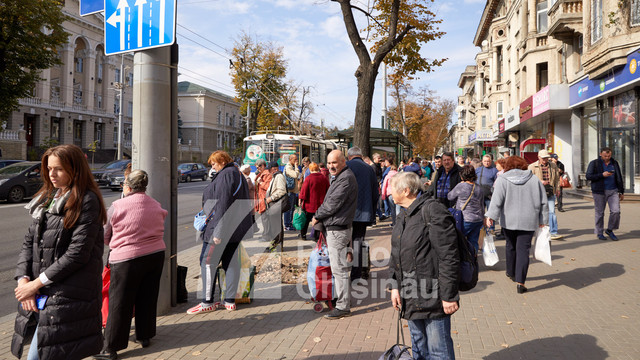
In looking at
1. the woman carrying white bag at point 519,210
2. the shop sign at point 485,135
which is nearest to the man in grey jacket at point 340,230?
Answer: the woman carrying white bag at point 519,210

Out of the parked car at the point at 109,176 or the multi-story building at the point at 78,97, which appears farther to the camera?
the multi-story building at the point at 78,97

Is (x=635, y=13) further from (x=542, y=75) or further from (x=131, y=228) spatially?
(x=131, y=228)

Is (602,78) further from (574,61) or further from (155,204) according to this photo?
(155,204)

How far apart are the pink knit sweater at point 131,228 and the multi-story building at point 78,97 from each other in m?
44.3

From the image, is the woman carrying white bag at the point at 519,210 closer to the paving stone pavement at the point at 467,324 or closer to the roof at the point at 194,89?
the paving stone pavement at the point at 467,324

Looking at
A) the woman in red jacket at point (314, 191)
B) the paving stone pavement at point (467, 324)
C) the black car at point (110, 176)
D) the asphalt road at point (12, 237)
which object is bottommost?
the paving stone pavement at point (467, 324)

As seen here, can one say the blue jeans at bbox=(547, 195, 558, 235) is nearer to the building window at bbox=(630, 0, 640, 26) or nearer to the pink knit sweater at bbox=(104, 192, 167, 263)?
the pink knit sweater at bbox=(104, 192, 167, 263)

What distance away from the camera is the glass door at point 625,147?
55.0 ft

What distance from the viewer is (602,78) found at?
17438mm

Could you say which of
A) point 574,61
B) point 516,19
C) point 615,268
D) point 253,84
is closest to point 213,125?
point 253,84

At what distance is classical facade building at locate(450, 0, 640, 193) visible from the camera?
52.0ft

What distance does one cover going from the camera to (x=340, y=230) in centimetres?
510

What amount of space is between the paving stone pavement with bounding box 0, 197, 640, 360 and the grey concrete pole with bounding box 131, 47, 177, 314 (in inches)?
39.1

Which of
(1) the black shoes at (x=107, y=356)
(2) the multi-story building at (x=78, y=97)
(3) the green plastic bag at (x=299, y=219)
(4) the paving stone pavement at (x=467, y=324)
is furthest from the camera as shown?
(2) the multi-story building at (x=78, y=97)
